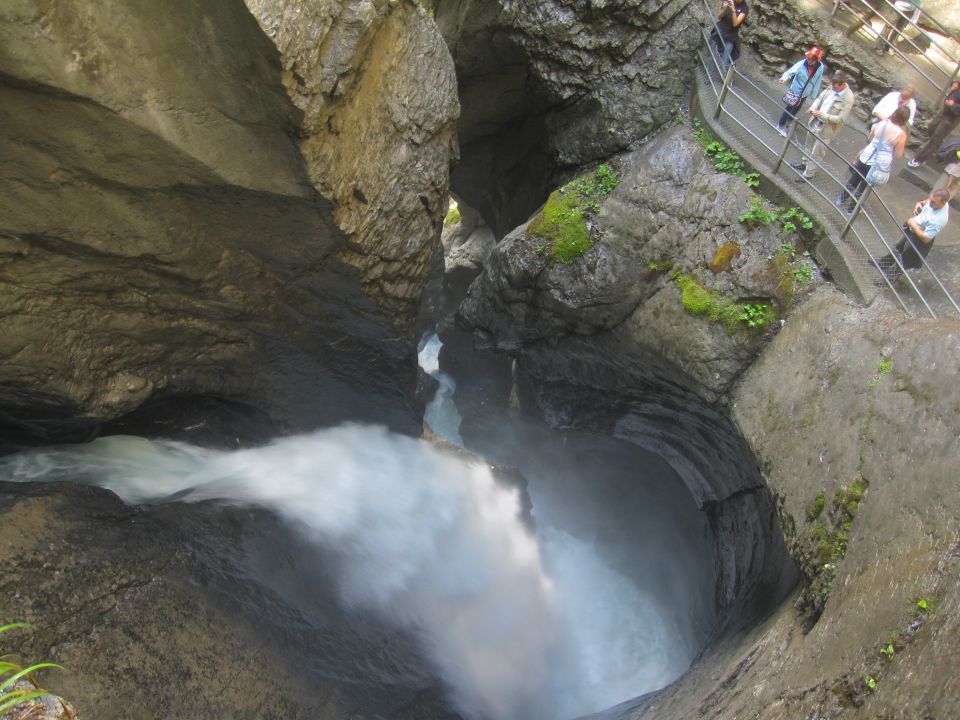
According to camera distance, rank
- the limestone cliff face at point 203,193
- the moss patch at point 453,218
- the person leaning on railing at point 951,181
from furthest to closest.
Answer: the moss patch at point 453,218, the person leaning on railing at point 951,181, the limestone cliff face at point 203,193

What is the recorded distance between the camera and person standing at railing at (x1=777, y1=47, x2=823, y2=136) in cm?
818

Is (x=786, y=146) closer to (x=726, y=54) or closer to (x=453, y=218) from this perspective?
(x=726, y=54)

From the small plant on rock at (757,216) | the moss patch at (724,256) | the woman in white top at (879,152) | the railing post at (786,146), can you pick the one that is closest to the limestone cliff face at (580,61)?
the railing post at (786,146)

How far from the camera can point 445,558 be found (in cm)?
1005

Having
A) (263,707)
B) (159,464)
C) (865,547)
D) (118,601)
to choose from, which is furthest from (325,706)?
(865,547)

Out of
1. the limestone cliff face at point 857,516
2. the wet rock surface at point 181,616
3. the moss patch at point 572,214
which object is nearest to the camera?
the limestone cliff face at point 857,516

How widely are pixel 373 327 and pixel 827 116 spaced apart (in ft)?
20.7

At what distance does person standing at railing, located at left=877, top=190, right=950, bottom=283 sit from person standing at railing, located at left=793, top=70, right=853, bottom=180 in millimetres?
1500

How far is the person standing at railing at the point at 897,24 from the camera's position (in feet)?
29.9

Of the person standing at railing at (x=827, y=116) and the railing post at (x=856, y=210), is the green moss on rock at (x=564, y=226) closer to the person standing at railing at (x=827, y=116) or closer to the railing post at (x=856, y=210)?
the person standing at railing at (x=827, y=116)

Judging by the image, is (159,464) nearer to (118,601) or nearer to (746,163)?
(118,601)

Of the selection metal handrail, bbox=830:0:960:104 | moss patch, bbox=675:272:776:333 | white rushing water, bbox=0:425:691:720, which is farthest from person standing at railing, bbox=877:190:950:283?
white rushing water, bbox=0:425:691:720

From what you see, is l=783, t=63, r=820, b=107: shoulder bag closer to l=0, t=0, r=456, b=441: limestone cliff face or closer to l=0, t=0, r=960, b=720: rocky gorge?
l=0, t=0, r=960, b=720: rocky gorge

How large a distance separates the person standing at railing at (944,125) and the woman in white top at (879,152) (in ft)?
3.33
